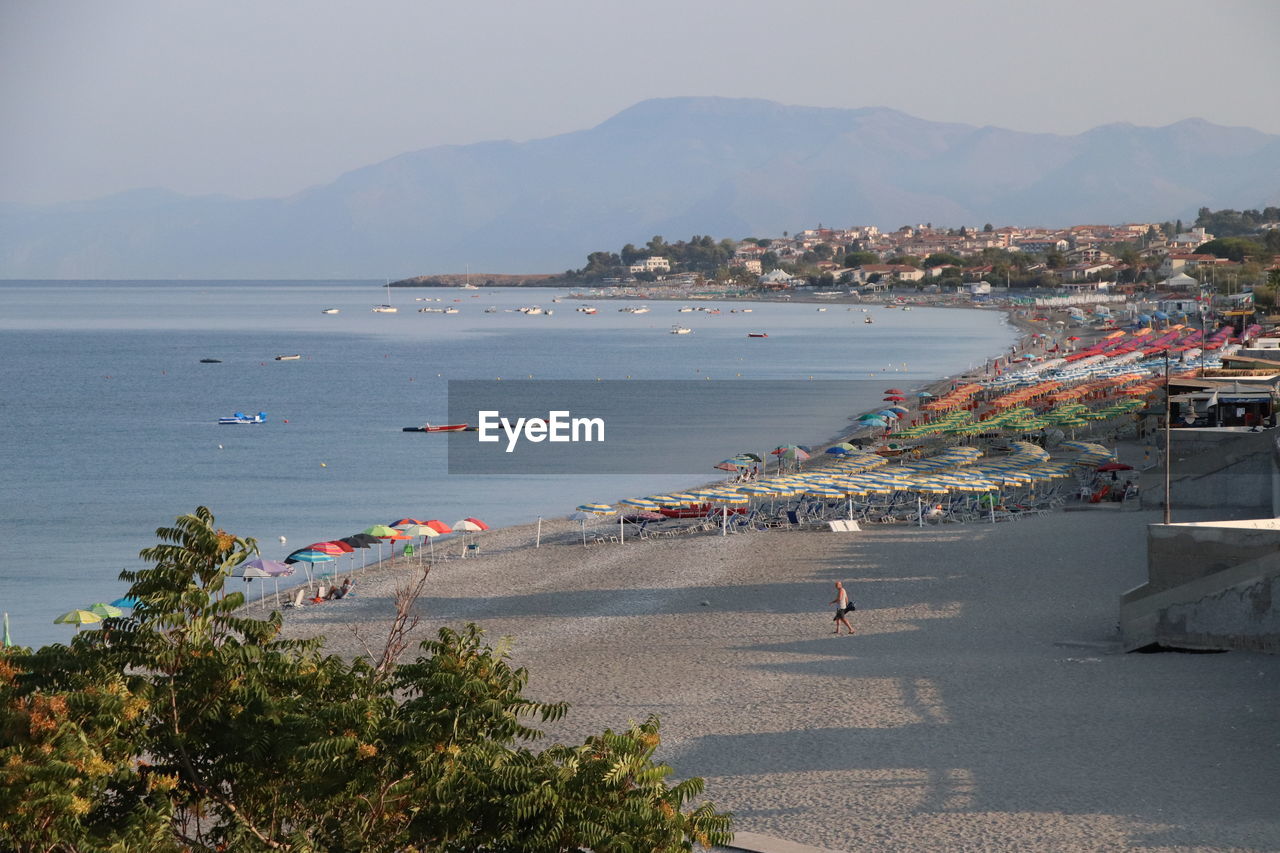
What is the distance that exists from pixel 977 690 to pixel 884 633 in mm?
2742

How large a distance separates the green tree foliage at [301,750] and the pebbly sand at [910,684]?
337 cm

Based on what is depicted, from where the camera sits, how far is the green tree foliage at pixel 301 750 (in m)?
6.07

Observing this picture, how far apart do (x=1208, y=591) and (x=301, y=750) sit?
961cm

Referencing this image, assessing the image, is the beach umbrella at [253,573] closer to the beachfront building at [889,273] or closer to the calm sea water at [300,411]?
the calm sea water at [300,411]

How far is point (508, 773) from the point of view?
6.21 m

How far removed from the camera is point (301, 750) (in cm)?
602

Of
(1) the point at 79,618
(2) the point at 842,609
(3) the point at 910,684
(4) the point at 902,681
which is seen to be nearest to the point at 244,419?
(1) the point at 79,618

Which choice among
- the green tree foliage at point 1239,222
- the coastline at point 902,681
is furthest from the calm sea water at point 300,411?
the green tree foliage at point 1239,222

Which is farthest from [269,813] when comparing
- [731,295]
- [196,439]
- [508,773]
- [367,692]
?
[731,295]

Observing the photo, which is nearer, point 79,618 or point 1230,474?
point 79,618

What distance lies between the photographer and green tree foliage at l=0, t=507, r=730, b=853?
6070 mm

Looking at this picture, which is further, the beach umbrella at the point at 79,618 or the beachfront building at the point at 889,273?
the beachfront building at the point at 889,273

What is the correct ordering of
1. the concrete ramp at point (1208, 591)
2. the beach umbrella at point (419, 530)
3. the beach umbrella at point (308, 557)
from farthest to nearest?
the beach umbrella at point (419, 530)
the beach umbrella at point (308, 557)
the concrete ramp at point (1208, 591)

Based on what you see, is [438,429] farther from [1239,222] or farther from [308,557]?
[1239,222]
